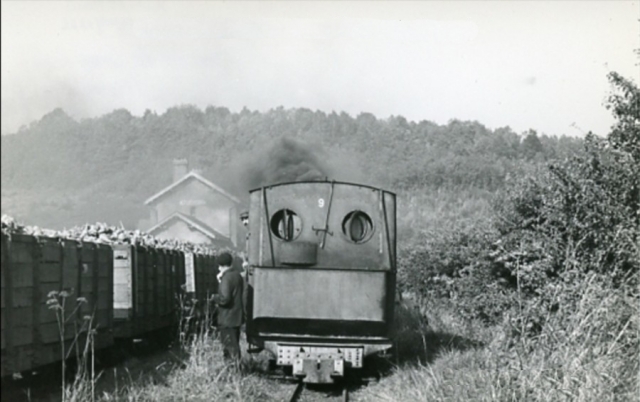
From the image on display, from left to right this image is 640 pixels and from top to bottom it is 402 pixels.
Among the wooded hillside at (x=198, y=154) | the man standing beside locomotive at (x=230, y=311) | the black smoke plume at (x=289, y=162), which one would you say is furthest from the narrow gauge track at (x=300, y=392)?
the wooded hillside at (x=198, y=154)

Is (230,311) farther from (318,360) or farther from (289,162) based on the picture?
(289,162)

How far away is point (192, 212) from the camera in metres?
51.4

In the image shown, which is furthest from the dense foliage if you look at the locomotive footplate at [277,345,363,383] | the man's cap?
the man's cap

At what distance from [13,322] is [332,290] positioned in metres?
4.37

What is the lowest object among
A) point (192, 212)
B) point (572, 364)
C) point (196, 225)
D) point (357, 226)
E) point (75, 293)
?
point (572, 364)

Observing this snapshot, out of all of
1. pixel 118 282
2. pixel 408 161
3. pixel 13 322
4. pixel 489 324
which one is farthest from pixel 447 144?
pixel 13 322

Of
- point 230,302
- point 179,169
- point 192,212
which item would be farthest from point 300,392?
point 179,169

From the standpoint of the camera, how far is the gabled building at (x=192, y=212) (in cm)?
4619

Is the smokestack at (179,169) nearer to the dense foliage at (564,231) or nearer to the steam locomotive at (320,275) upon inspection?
the dense foliage at (564,231)

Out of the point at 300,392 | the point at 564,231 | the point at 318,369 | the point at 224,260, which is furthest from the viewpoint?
the point at 564,231

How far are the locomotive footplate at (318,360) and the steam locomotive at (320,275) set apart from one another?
1 centimetres

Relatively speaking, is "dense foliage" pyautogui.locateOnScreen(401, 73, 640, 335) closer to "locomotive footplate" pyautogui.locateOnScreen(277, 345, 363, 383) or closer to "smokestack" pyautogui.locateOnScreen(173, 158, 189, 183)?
"locomotive footplate" pyautogui.locateOnScreen(277, 345, 363, 383)

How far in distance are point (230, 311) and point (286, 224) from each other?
1.52 m

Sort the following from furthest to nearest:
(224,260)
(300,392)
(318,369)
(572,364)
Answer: (224,260) < (300,392) < (318,369) < (572,364)
